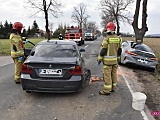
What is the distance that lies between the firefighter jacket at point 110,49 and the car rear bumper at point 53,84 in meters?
0.98

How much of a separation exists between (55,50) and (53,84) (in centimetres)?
122

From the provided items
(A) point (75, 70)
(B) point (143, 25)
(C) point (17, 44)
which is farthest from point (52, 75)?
(B) point (143, 25)

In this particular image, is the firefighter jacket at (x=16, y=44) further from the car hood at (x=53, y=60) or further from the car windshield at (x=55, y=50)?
the car hood at (x=53, y=60)

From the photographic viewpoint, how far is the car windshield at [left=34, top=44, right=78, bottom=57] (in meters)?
7.12

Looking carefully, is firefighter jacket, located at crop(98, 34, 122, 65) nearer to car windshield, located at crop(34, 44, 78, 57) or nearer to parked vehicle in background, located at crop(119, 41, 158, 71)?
car windshield, located at crop(34, 44, 78, 57)

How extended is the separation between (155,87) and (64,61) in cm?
364

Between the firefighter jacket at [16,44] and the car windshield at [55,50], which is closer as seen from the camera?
the car windshield at [55,50]

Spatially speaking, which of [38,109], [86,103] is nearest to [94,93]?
[86,103]

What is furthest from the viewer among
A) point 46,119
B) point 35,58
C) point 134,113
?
point 35,58

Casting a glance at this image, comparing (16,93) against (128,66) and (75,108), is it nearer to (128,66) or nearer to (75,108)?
(75,108)

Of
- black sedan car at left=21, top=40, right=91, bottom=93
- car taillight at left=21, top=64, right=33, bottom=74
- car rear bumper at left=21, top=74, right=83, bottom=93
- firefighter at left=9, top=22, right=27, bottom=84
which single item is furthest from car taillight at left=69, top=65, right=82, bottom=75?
firefighter at left=9, top=22, right=27, bottom=84

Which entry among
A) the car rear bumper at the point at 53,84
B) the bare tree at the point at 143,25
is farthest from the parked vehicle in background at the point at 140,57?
the bare tree at the point at 143,25

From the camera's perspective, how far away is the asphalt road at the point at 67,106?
5348mm

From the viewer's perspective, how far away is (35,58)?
22.4 ft
